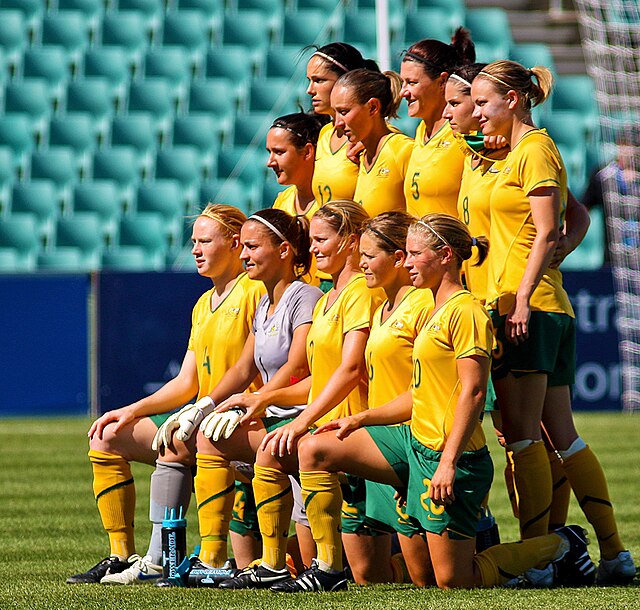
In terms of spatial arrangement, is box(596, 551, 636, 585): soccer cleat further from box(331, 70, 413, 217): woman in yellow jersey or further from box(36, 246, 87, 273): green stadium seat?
box(36, 246, 87, 273): green stadium seat

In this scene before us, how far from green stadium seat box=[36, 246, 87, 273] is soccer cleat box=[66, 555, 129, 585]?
1004 centimetres

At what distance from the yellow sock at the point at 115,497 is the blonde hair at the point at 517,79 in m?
2.10

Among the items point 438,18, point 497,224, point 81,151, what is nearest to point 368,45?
point 438,18

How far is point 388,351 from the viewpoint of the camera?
495 cm

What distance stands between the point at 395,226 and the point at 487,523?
1.28m

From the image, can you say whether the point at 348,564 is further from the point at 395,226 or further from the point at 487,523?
the point at 395,226

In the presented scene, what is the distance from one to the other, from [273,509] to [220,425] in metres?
0.37

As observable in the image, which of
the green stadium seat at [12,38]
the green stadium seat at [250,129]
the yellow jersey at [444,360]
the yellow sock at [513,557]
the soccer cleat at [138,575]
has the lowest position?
the soccer cleat at [138,575]

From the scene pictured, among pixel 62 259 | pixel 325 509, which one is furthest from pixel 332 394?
pixel 62 259

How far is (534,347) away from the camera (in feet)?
16.5

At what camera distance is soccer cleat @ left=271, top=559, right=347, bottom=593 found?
188 inches

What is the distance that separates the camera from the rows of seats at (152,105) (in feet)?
50.7

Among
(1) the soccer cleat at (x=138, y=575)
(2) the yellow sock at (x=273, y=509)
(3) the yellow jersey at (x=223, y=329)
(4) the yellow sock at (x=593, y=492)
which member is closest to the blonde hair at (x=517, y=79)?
(3) the yellow jersey at (x=223, y=329)

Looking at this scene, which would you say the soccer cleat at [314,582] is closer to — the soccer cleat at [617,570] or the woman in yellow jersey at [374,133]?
the soccer cleat at [617,570]
